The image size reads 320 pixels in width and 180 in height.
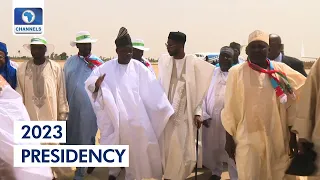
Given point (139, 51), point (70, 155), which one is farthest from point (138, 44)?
point (70, 155)

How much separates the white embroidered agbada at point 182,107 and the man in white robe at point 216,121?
54 cm

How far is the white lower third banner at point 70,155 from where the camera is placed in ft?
17.6

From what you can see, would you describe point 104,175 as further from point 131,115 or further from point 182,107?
point 182,107

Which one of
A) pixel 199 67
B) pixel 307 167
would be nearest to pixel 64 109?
pixel 199 67

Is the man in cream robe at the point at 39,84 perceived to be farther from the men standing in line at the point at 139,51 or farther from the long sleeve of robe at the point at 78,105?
the men standing in line at the point at 139,51

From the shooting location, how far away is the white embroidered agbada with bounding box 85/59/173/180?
19.8 ft

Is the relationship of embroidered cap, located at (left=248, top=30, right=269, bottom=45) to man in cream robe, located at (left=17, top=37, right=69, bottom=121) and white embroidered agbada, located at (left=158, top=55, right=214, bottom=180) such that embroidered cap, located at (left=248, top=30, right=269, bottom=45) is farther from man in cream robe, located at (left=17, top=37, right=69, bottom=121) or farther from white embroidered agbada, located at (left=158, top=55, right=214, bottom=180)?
man in cream robe, located at (left=17, top=37, right=69, bottom=121)

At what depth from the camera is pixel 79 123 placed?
6941 mm

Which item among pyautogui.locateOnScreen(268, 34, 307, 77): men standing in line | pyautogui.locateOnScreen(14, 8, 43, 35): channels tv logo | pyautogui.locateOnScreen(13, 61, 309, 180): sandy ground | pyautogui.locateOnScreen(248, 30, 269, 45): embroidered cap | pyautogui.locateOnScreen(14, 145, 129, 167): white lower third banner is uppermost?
pyautogui.locateOnScreen(14, 8, 43, 35): channels tv logo

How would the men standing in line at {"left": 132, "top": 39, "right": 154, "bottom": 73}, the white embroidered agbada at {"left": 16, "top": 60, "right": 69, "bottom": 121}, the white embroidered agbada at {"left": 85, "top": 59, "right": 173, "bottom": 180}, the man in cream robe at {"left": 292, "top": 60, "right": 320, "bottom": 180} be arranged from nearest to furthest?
the man in cream robe at {"left": 292, "top": 60, "right": 320, "bottom": 180}
the white embroidered agbada at {"left": 85, "top": 59, "right": 173, "bottom": 180}
the white embroidered agbada at {"left": 16, "top": 60, "right": 69, "bottom": 121}
the men standing in line at {"left": 132, "top": 39, "right": 154, "bottom": 73}

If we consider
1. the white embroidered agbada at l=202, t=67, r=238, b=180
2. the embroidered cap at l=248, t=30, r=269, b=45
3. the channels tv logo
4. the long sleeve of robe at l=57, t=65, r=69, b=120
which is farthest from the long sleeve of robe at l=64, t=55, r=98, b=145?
the channels tv logo

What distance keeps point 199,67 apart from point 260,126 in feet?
5.05

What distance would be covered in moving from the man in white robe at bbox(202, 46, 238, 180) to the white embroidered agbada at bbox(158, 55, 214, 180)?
54 cm

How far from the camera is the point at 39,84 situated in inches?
248
